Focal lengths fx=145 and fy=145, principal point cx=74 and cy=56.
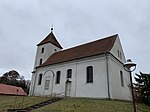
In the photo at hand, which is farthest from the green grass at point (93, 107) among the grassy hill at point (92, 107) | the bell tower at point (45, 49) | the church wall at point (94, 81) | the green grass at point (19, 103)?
the bell tower at point (45, 49)

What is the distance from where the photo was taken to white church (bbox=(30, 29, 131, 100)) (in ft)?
59.5

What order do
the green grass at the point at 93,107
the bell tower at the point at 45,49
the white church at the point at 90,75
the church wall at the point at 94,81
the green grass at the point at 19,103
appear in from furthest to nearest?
the bell tower at the point at 45,49 < the white church at the point at 90,75 < the church wall at the point at 94,81 < the green grass at the point at 19,103 < the green grass at the point at 93,107

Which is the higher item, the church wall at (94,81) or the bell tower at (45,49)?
the bell tower at (45,49)

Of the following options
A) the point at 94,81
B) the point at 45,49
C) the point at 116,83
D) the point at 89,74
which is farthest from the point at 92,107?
the point at 45,49

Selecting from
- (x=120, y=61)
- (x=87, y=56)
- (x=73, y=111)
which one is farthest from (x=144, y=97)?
(x=73, y=111)

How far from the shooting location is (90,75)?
778 inches

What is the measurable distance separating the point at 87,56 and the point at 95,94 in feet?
17.6

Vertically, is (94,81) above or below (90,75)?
below

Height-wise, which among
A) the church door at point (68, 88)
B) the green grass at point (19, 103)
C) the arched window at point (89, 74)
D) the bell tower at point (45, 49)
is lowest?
the green grass at point (19, 103)

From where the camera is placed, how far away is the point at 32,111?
12.4 metres

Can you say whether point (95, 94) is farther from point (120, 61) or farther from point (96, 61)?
point (120, 61)

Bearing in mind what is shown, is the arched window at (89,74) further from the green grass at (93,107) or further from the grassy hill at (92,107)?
the green grass at (93,107)

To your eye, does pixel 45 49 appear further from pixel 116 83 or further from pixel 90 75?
pixel 116 83

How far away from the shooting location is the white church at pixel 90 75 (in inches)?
714
